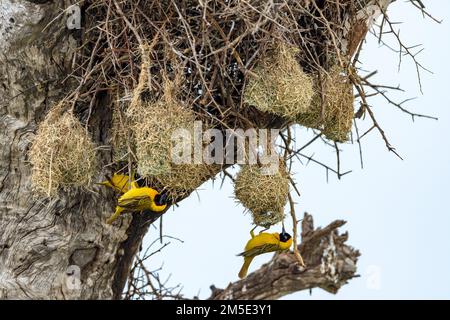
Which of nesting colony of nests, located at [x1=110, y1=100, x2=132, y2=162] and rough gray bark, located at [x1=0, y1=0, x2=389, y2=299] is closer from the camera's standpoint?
nesting colony of nests, located at [x1=110, y1=100, x2=132, y2=162]

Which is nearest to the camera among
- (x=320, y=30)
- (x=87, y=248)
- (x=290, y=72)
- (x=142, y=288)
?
(x=290, y=72)

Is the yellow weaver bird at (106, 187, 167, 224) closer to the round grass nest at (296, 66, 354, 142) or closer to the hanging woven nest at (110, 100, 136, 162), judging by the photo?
the hanging woven nest at (110, 100, 136, 162)

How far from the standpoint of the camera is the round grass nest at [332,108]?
381cm

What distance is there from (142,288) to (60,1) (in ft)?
6.19

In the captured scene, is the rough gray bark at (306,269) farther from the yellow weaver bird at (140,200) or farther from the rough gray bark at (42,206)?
the yellow weaver bird at (140,200)

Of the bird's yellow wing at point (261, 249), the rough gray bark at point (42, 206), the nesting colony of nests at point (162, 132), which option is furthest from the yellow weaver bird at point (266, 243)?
the rough gray bark at point (42, 206)

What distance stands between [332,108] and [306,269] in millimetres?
1859

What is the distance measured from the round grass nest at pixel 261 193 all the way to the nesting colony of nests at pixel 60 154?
0.56 m

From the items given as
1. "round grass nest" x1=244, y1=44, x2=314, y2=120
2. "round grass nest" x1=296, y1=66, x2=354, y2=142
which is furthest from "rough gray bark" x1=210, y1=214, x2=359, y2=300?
"round grass nest" x1=244, y1=44, x2=314, y2=120

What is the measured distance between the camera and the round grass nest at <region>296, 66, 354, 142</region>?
12.5 feet

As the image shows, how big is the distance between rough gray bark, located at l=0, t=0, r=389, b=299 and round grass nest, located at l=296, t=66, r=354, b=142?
838 millimetres
